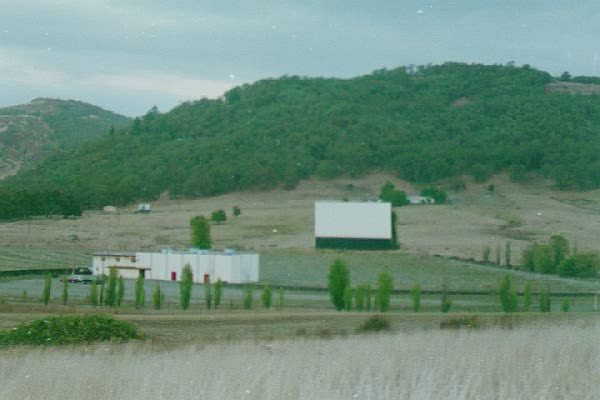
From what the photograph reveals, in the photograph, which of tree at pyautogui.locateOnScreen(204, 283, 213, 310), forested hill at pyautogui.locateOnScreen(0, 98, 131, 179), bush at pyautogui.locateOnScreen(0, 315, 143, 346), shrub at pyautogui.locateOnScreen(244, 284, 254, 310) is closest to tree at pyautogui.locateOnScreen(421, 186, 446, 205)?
shrub at pyautogui.locateOnScreen(244, 284, 254, 310)

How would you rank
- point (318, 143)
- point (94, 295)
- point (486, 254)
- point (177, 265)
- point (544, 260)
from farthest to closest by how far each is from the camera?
point (318, 143) < point (486, 254) < point (544, 260) < point (177, 265) < point (94, 295)

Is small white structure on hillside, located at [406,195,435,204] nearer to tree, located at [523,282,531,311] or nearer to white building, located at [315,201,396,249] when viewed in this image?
white building, located at [315,201,396,249]

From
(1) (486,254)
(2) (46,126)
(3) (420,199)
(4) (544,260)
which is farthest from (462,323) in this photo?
(2) (46,126)

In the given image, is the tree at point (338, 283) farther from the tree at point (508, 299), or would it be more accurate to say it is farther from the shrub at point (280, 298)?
the tree at point (508, 299)

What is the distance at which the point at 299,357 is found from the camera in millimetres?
4988

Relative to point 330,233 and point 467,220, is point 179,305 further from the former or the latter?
point 467,220

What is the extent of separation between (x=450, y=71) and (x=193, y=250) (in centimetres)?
1272

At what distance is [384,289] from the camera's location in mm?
9016

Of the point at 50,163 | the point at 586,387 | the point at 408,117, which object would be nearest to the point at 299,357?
the point at 586,387

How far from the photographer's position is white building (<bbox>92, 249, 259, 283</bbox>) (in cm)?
927

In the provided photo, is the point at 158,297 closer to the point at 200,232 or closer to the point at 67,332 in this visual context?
the point at 200,232

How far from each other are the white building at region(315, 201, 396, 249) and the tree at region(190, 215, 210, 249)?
1768 mm

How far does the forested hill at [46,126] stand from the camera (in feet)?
70.0

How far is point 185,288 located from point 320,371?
4250 millimetres
